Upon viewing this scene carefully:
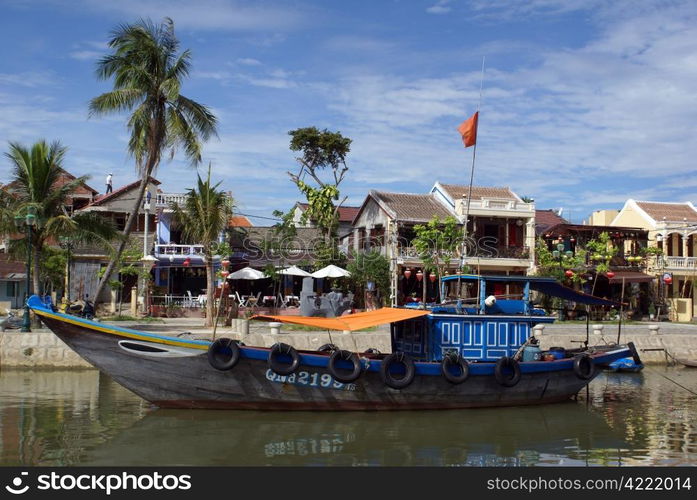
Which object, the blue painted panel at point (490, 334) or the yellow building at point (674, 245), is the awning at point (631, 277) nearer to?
Result: the yellow building at point (674, 245)

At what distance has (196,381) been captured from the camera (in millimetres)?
13031

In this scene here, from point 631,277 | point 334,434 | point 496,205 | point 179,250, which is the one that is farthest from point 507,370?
point 631,277

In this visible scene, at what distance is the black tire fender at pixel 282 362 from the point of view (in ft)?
42.2

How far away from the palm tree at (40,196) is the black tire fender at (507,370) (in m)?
12.9

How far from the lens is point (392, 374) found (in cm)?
1341

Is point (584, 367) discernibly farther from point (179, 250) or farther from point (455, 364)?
point (179, 250)

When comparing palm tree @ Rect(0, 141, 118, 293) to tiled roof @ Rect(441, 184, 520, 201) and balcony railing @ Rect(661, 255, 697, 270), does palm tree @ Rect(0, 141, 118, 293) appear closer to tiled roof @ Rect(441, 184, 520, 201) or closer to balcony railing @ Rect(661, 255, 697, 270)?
tiled roof @ Rect(441, 184, 520, 201)

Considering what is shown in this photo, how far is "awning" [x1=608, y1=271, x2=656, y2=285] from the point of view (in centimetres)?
3266

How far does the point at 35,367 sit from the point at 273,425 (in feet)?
29.5

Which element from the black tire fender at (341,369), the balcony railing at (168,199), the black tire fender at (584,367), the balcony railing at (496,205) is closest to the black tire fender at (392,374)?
the black tire fender at (341,369)

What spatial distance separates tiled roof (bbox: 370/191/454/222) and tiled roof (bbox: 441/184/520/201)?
3.04 feet

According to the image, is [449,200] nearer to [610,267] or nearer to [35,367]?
[610,267]

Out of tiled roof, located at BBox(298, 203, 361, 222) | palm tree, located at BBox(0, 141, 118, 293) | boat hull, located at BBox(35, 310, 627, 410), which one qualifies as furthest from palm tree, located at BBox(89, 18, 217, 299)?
tiled roof, located at BBox(298, 203, 361, 222)

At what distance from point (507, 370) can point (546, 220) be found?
2827 centimetres
